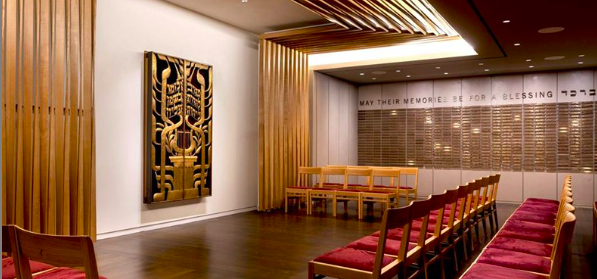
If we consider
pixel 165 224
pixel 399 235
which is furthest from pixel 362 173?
pixel 399 235

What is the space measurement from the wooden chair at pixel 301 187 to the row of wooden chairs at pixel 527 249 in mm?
4402

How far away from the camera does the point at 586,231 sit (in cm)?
676

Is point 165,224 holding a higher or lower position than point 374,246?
lower

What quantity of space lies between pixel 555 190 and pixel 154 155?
8.44m

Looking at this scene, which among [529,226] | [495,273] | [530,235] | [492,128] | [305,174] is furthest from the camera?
[492,128]

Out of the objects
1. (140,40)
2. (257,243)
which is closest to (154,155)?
(140,40)

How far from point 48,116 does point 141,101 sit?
5.32ft

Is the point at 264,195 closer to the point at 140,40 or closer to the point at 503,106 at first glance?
the point at 140,40

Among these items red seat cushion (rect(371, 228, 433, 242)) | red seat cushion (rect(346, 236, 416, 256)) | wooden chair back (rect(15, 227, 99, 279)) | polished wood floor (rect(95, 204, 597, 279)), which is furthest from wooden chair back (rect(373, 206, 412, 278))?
wooden chair back (rect(15, 227, 99, 279))

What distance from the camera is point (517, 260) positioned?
3080mm

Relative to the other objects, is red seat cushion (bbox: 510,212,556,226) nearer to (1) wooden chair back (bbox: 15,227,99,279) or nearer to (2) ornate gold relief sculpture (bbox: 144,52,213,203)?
(1) wooden chair back (bbox: 15,227,99,279)

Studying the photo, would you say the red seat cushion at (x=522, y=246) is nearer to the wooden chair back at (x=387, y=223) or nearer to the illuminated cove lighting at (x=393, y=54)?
the wooden chair back at (x=387, y=223)

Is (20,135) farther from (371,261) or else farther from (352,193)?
→ (352,193)

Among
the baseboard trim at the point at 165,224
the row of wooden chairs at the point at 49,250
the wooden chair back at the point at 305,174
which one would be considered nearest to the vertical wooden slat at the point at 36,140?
the baseboard trim at the point at 165,224
